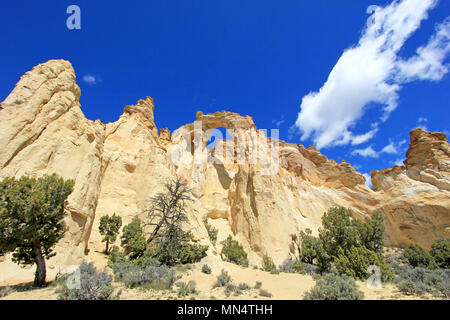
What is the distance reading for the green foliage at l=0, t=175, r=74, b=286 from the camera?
739 cm

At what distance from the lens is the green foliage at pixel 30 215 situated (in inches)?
291

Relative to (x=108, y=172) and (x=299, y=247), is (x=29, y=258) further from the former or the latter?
(x=299, y=247)

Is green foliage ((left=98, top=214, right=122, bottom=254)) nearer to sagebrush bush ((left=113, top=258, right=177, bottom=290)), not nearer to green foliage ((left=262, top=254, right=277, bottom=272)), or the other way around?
sagebrush bush ((left=113, top=258, right=177, bottom=290))

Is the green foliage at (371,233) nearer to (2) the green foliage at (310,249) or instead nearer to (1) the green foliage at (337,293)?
(2) the green foliage at (310,249)

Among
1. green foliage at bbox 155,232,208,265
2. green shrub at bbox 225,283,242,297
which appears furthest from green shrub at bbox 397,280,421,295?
green foliage at bbox 155,232,208,265

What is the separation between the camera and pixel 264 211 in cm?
2330

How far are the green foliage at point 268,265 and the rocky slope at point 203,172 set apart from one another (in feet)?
4.79

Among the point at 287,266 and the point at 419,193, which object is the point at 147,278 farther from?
the point at 419,193

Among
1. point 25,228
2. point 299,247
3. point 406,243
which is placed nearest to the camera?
point 25,228

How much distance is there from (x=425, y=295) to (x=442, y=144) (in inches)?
1320

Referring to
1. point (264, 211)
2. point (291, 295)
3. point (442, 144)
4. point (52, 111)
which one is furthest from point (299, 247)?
point (442, 144)

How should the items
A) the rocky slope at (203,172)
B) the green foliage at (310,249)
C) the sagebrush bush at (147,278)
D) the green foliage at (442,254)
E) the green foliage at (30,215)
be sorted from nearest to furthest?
the green foliage at (30,215) < the sagebrush bush at (147,278) < the rocky slope at (203,172) < the green foliage at (442,254) < the green foliage at (310,249)

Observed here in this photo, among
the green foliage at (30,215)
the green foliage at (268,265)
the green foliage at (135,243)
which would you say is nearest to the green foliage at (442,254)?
the green foliage at (268,265)
